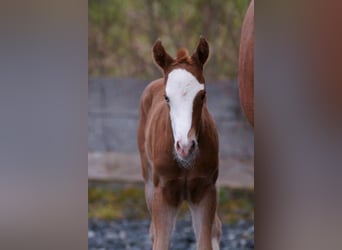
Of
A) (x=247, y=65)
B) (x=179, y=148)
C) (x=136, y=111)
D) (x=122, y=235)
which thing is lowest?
(x=122, y=235)

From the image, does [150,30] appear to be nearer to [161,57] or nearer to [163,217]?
[161,57]

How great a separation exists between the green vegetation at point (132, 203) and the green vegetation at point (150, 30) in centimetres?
66

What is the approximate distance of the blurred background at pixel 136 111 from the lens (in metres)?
3.69

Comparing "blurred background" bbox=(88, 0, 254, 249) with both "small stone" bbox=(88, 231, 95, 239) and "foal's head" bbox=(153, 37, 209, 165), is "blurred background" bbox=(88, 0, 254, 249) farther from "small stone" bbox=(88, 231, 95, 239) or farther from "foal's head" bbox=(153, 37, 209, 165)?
"foal's head" bbox=(153, 37, 209, 165)

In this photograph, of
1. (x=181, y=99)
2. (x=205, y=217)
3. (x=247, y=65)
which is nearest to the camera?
(x=181, y=99)

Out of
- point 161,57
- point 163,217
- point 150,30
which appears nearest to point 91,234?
point 163,217

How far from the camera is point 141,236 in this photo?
147 inches

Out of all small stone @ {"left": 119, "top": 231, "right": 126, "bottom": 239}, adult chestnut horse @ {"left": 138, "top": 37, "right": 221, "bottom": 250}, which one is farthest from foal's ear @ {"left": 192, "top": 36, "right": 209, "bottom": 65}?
small stone @ {"left": 119, "top": 231, "right": 126, "bottom": 239}

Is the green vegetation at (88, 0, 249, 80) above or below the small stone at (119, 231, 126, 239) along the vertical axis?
above

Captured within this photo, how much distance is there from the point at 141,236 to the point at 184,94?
2.94 feet

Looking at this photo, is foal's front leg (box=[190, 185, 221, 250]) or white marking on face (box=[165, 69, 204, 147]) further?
foal's front leg (box=[190, 185, 221, 250])

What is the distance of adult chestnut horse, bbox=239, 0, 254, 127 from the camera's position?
375cm

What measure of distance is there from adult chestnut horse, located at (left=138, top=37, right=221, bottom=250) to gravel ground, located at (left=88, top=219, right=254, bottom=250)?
48 millimetres
